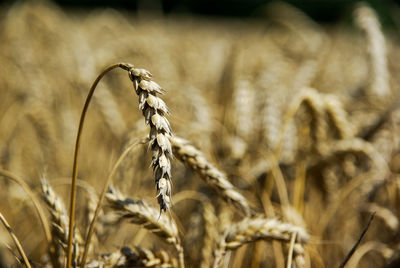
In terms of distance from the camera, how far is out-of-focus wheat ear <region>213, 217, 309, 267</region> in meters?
0.62

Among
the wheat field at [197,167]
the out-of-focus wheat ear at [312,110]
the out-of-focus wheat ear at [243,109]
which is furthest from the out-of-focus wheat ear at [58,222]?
the out-of-focus wheat ear at [243,109]

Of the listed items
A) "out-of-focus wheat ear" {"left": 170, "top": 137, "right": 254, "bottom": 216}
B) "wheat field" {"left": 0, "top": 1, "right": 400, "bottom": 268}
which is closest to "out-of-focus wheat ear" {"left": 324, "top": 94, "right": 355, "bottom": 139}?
"wheat field" {"left": 0, "top": 1, "right": 400, "bottom": 268}

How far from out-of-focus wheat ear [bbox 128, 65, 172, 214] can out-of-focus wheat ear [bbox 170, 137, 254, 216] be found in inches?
8.0

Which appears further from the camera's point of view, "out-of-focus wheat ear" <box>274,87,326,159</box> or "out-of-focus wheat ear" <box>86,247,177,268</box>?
"out-of-focus wheat ear" <box>274,87,326,159</box>

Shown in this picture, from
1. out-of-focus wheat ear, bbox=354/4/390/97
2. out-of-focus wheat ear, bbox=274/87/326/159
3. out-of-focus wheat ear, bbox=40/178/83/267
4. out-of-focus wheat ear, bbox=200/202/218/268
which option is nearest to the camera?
out-of-focus wheat ear, bbox=40/178/83/267

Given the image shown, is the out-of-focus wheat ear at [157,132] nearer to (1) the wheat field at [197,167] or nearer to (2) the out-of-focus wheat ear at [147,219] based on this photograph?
(1) the wheat field at [197,167]

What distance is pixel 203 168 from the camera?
0.66 m

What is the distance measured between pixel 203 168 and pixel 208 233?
248 mm

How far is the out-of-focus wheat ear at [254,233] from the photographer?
62 cm

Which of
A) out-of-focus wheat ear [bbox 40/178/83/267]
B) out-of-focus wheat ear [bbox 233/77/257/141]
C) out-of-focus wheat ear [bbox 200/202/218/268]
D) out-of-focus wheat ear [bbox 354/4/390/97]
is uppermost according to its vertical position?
Answer: out-of-focus wheat ear [bbox 354/4/390/97]

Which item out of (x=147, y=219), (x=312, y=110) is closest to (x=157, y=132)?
(x=147, y=219)

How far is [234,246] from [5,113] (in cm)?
106

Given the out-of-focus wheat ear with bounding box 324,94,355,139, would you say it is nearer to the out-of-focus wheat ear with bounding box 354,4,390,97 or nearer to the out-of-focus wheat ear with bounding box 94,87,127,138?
the out-of-focus wheat ear with bounding box 354,4,390,97

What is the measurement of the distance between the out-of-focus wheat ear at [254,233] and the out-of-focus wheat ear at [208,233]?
0.19 meters
